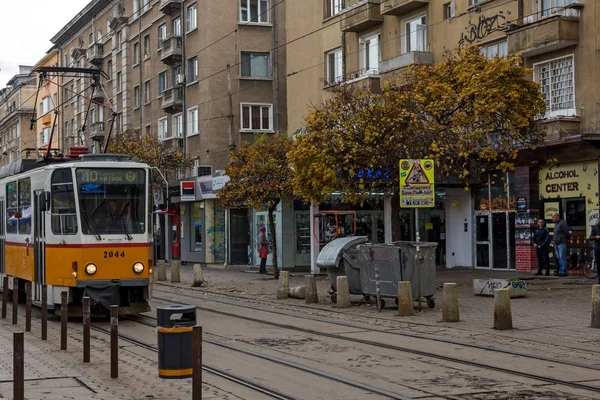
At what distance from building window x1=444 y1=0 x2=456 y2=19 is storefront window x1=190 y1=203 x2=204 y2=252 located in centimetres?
1709

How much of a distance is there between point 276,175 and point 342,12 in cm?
881

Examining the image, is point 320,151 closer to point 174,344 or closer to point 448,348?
point 448,348

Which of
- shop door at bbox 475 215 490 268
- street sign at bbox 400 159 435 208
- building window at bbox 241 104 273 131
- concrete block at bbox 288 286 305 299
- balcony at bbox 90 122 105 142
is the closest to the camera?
street sign at bbox 400 159 435 208

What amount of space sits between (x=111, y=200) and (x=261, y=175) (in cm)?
1252

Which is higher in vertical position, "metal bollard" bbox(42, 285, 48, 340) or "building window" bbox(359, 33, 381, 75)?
"building window" bbox(359, 33, 381, 75)

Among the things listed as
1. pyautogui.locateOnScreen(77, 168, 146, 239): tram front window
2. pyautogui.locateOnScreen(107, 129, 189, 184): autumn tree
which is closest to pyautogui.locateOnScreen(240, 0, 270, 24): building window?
pyautogui.locateOnScreen(107, 129, 189, 184): autumn tree

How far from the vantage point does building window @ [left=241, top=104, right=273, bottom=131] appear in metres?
44.3

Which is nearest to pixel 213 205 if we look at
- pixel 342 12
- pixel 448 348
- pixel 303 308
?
pixel 342 12

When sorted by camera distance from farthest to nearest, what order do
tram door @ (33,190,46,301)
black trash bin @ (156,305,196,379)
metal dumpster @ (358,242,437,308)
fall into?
metal dumpster @ (358,242,437,308)
tram door @ (33,190,46,301)
black trash bin @ (156,305,196,379)

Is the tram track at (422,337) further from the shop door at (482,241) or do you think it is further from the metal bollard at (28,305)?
the shop door at (482,241)

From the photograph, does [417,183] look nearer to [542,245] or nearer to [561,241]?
[561,241]

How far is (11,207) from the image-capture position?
21062 millimetres

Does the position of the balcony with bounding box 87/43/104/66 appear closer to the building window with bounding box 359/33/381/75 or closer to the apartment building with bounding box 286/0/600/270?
the apartment building with bounding box 286/0/600/270

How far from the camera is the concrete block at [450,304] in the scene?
16359 millimetres
